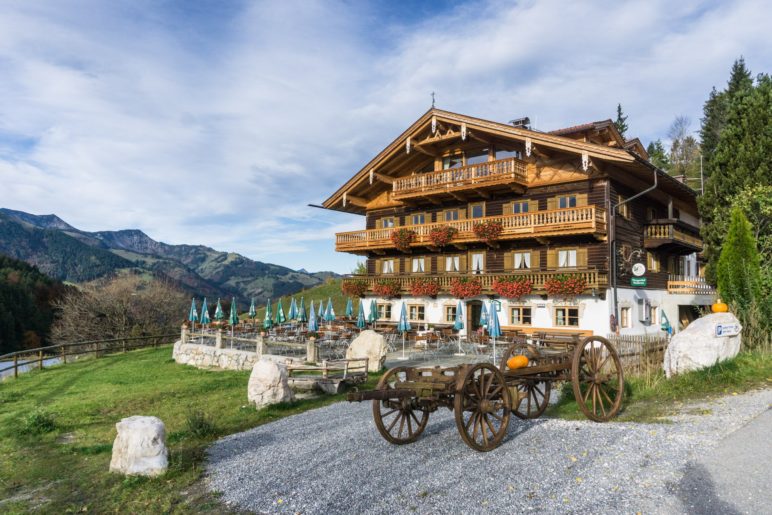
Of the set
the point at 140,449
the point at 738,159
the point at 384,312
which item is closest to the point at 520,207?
the point at 738,159

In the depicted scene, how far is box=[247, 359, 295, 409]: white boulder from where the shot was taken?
12578 mm

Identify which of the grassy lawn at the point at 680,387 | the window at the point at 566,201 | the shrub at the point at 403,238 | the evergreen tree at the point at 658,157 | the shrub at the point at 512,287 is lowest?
the grassy lawn at the point at 680,387

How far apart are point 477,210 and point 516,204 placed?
2282 millimetres

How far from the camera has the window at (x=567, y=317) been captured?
22.9 meters

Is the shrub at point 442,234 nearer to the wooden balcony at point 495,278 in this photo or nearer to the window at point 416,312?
the wooden balcony at point 495,278

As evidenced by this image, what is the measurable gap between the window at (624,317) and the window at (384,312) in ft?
41.3

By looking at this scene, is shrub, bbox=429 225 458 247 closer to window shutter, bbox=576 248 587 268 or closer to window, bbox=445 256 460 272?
window, bbox=445 256 460 272

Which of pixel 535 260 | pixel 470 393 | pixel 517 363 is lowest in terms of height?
pixel 470 393

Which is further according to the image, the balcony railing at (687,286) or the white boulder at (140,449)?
the balcony railing at (687,286)

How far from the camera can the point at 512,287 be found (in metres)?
23.5

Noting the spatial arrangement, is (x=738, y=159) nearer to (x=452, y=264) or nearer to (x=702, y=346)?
(x=702, y=346)

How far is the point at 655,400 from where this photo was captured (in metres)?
10.6

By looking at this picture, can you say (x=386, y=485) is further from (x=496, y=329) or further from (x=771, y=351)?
(x=771, y=351)

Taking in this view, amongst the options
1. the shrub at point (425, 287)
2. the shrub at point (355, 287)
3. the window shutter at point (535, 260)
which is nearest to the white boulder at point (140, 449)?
the shrub at point (425, 287)
